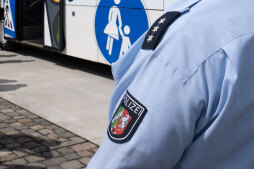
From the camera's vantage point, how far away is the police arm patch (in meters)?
0.90

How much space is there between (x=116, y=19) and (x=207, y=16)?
6518 millimetres

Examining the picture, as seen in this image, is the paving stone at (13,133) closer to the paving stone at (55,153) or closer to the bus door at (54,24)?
the paving stone at (55,153)

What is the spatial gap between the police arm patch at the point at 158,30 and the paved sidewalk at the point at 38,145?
3.33 m

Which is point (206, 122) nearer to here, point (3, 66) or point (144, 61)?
point (144, 61)

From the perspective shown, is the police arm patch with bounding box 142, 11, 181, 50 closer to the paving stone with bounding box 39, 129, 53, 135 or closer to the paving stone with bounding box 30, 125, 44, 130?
the paving stone with bounding box 39, 129, 53, 135

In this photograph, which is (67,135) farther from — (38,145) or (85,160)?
(85,160)

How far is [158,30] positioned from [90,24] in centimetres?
725

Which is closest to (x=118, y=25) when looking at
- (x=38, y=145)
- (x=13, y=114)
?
(x=13, y=114)

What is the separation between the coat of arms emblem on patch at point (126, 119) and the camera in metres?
0.87

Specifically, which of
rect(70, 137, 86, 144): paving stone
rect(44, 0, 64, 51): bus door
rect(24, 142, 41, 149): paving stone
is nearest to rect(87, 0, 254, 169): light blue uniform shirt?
rect(24, 142, 41, 149): paving stone

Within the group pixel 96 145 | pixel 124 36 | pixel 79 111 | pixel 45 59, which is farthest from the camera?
pixel 45 59

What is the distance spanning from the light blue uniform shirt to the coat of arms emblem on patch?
0.01 m

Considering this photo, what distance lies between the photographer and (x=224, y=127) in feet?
2.83

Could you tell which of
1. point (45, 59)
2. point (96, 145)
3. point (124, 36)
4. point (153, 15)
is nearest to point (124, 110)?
point (96, 145)
